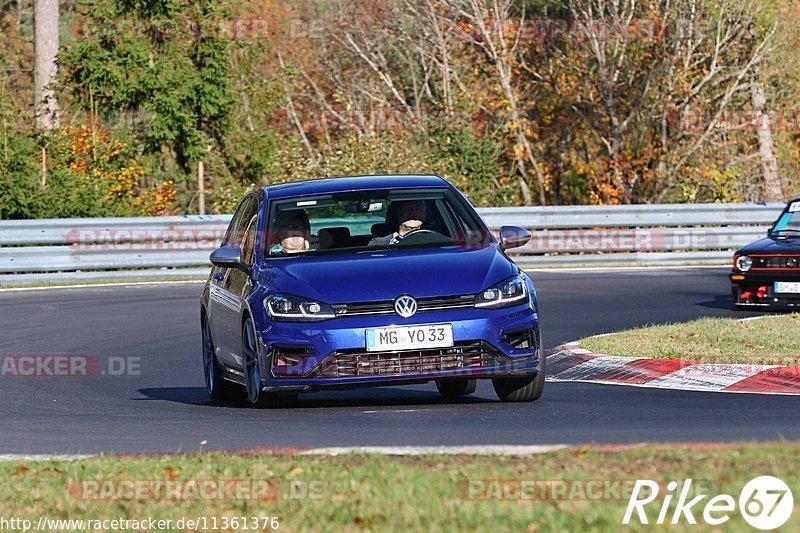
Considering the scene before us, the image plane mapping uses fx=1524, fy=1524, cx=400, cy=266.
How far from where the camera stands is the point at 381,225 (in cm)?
1107

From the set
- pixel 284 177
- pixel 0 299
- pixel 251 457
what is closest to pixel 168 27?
pixel 284 177

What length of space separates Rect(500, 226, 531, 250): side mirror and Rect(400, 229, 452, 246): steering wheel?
1.33 ft

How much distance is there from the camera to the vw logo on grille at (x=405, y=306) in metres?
9.70

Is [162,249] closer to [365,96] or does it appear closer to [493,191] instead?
[493,191]

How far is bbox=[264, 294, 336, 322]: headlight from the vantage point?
32.1 ft

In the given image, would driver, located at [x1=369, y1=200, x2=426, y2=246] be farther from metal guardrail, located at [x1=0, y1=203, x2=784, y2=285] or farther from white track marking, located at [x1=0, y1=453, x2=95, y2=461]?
metal guardrail, located at [x1=0, y1=203, x2=784, y2=285]

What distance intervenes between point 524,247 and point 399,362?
17.5 metres

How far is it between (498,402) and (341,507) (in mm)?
4678

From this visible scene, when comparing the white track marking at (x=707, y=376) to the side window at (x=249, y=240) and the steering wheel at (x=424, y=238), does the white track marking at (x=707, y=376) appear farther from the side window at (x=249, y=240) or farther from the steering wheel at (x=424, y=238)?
the side window at (x=249, y=240)

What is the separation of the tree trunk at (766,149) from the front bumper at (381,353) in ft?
96.3

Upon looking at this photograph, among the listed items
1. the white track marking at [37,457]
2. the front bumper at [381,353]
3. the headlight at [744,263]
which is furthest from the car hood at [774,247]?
the white track marking at [37,457]

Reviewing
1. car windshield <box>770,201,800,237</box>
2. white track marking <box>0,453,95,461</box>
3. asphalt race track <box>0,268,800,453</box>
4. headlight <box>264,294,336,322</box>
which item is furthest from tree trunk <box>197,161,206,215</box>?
white track marking <box>0,453,95,461</box>

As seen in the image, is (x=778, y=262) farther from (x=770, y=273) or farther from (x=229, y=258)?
(x=229, y=258)

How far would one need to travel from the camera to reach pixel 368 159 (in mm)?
30422
